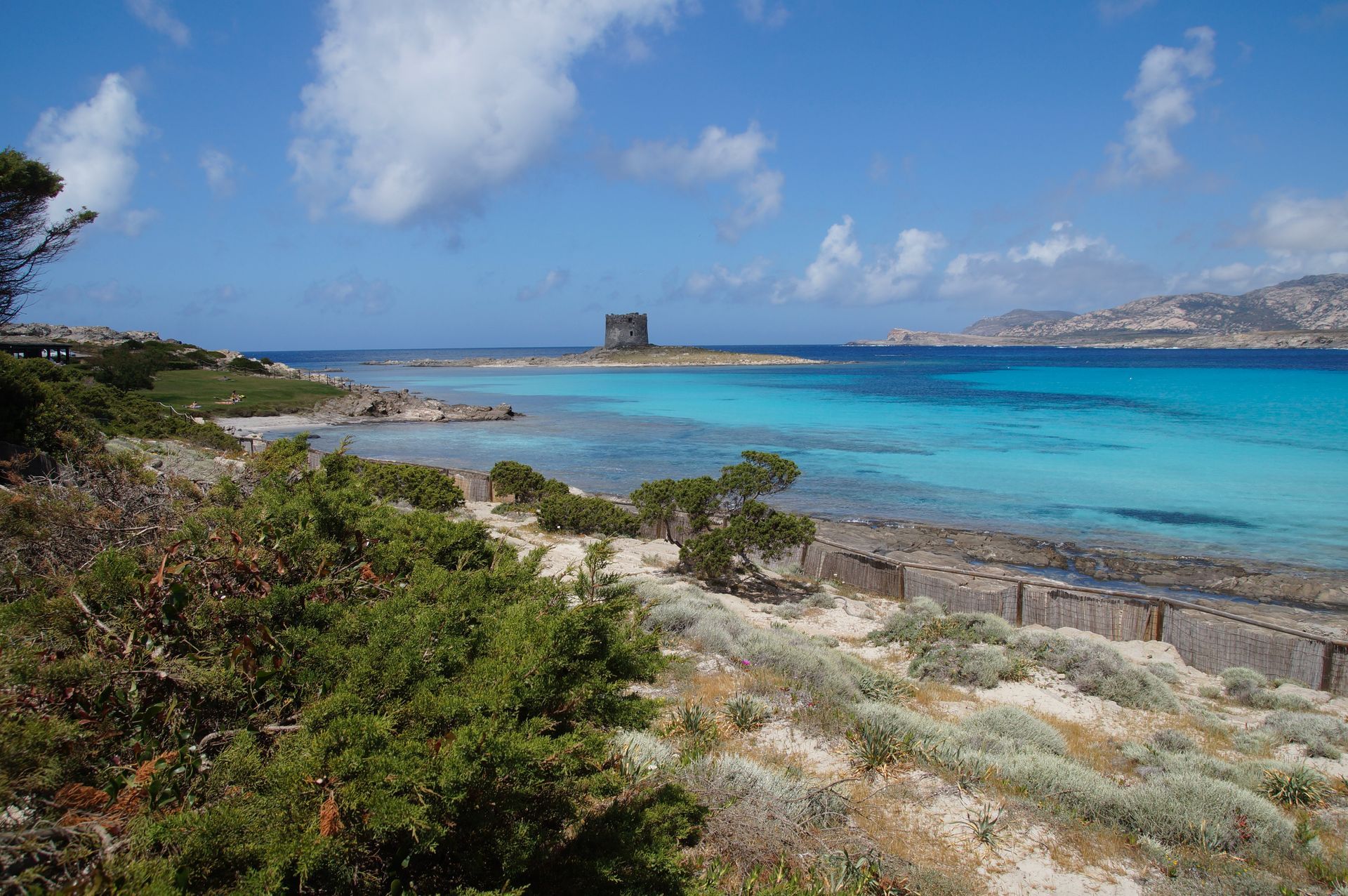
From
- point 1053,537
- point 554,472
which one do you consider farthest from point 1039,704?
point 554,472

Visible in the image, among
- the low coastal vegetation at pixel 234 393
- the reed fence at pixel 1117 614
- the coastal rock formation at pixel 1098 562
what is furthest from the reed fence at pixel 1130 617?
the low coastal vegetation at pixel 234 393

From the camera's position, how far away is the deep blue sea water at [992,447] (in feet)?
68.1

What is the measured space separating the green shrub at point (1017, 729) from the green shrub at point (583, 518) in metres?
10.3

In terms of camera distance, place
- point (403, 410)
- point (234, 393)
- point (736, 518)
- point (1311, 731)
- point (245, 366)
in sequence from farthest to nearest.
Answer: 1. point (245, 366)
2. point (403, 410)
3. point (234, 393)
4. point (736, 518)
5. point (1311, 731)

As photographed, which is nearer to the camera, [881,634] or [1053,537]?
[881,634]

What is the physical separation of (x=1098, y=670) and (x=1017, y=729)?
3.03 metres

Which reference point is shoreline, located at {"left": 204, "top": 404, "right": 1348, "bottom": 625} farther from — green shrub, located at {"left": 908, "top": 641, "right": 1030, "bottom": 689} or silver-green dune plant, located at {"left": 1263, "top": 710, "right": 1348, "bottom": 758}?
silver-green dune plant, located at {"left": 1263, "top": 710, "right": 1348, "bottom": 758}

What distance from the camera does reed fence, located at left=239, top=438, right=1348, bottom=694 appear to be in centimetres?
952

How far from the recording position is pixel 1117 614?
1117cm

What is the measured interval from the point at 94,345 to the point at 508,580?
64.5 metres

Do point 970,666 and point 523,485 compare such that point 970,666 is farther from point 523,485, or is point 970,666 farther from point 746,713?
point 523,485

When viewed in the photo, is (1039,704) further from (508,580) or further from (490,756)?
(490,756)

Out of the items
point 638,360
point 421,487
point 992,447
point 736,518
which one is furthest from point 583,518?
point 638,360

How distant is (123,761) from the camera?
2.73 m
